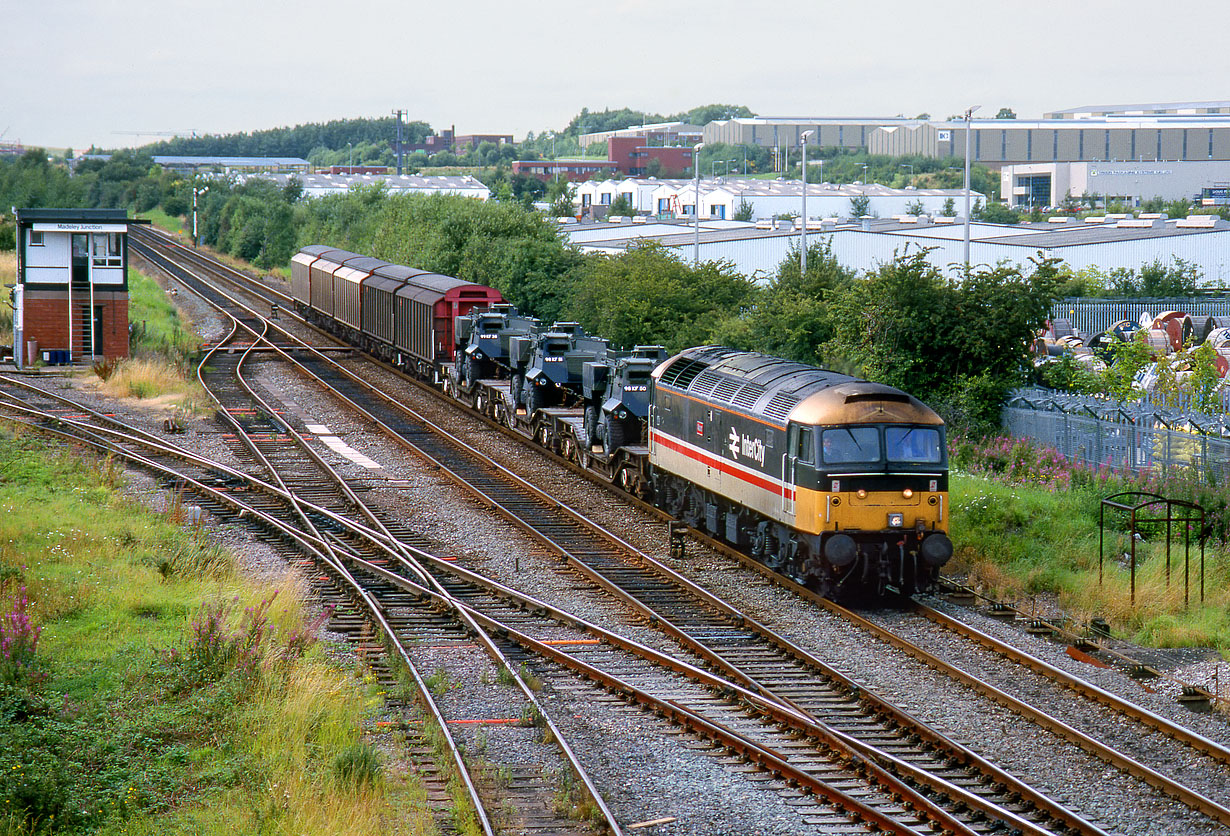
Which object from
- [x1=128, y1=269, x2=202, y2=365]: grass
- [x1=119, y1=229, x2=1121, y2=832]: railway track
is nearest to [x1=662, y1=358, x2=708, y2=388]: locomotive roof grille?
[x1=119, y1=229, x2=1121, y2=832]: railway track

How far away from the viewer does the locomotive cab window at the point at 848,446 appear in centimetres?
1789

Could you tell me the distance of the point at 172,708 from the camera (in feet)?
43.3

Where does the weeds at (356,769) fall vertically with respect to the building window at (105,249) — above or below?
below

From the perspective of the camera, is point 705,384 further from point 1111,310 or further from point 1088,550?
point 1111,310

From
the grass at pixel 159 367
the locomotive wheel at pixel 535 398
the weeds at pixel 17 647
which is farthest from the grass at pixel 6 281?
the weeds at pixel 17 647

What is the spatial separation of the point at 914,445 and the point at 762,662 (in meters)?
4.27

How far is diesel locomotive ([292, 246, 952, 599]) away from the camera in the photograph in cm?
1797

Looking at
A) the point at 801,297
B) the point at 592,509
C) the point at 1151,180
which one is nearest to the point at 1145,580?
the point at 592,509

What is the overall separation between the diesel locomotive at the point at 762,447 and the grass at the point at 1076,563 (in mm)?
2066

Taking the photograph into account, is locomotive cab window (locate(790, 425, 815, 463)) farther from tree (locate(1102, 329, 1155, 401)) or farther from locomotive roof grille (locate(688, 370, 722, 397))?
tree (locate(1102, 329, 1155, 401))

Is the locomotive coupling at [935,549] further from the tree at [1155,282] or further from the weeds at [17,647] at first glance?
the tree at [1155,282]

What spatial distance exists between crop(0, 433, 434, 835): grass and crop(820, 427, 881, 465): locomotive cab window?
714 cm

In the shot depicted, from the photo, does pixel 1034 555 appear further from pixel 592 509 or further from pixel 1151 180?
pixel 1151 180

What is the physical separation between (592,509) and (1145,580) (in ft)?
34.2
